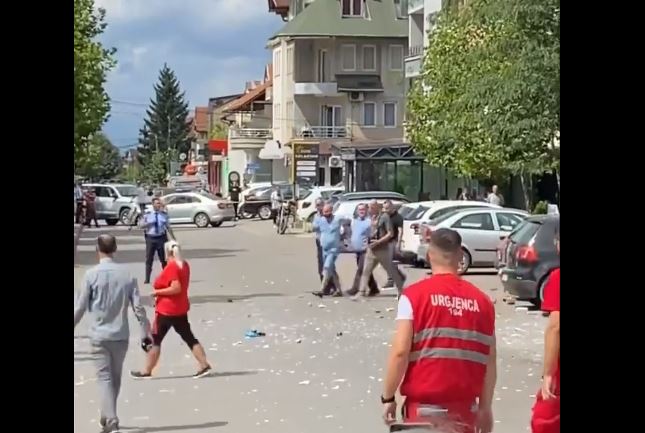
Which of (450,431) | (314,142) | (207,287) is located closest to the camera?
(450,431)

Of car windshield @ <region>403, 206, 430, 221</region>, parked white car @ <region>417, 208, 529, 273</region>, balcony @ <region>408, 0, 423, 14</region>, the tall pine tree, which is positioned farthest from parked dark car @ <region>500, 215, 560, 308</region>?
the tall pine tree

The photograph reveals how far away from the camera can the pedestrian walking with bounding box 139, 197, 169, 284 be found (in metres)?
25.1

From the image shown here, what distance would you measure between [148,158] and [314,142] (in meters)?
63.3

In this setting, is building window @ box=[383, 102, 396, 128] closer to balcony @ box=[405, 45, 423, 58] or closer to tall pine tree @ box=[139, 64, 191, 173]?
balcony @ box=[405, 45, 423, 58]

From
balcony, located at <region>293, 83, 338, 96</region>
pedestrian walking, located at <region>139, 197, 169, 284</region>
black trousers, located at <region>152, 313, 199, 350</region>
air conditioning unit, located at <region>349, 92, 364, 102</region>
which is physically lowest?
black trousers, located at <region>152, 313, 199, 350</region>

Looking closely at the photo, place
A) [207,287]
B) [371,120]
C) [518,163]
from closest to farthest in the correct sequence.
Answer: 1. [207,287]
2. [518,163]
3. [371,120]

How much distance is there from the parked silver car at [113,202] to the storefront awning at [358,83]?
86.1ft

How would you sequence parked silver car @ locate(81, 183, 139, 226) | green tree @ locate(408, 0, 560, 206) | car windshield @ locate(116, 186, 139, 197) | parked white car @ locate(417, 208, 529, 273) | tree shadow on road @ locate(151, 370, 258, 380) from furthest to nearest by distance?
car windshield @ locate(116, 186, 139, 197)
parked silver car @ locate(81, 183, 139, 226)
parked white car @ locate(417, 208, 529, 273)
green tree @ locate(408, 0, 560, 206)
tree shadow on road @ locate(151, 370, 258, 380)

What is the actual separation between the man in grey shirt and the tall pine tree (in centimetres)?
12966
